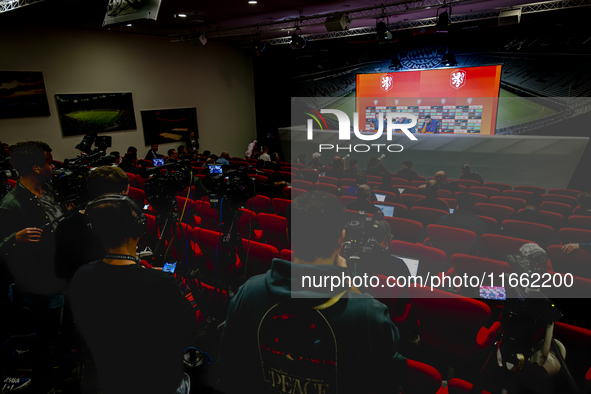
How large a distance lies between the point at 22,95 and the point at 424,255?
9.33 m

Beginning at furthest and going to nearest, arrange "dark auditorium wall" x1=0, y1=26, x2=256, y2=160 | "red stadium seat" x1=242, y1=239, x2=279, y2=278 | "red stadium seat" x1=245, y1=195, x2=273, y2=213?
"dark auditorium wall" x1=0, y1=26, x2=256, y2=160 → "red stadium seat" x1=245, y1=195, x2=273, y2=213 → "red stadium seat" x1=242, y1=239, x2=279, y2=278

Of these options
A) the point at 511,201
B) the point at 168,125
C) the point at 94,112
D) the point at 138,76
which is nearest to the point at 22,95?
the point at 94,112

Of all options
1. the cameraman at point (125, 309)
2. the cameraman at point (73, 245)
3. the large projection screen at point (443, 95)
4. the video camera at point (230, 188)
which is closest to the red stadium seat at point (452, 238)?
the video camera at point (230, 188)

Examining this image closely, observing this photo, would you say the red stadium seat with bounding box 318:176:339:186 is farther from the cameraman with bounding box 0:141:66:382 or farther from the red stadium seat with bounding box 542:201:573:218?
the cameraman with bounding box 0:141:66:382

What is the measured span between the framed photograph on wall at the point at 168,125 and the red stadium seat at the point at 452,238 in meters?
9.07

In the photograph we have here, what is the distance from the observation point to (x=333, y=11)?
783 centimetres

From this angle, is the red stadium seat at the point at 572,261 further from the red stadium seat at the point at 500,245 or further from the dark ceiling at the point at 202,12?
the dark ceiling at the point at 202,12

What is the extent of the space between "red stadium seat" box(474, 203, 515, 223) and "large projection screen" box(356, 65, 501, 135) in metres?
6.62

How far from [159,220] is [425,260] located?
7.64 feet

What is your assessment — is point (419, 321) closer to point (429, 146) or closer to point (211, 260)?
point (211, 260)

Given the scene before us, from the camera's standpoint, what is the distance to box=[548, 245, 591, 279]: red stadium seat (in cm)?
291

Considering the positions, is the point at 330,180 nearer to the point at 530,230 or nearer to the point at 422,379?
the point at 530,230

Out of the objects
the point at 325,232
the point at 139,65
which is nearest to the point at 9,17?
the point at 139,65

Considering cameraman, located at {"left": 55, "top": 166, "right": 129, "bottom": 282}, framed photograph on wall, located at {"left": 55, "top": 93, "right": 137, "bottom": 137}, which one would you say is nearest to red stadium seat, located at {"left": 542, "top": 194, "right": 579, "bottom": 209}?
cameraman, located at {"left": 55, "top": 166, "right": 129, "bottom": 282}
